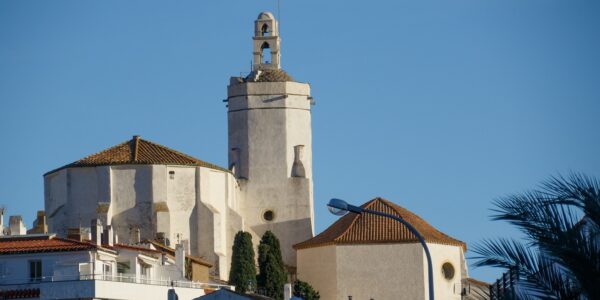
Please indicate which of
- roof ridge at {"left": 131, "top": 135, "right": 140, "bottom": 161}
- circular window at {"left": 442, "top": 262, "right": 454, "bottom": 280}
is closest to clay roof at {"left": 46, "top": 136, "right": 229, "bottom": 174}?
roof ridge at {"left": 131, "top": 135, "right": 140, "bottom": 161}

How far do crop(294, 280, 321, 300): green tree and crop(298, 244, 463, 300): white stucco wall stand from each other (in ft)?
4.79

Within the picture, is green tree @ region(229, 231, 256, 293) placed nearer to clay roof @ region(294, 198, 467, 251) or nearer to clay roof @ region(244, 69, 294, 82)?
clay roof @ region(294, 198, 467, 251)

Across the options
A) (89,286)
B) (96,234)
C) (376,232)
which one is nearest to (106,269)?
(89,286)

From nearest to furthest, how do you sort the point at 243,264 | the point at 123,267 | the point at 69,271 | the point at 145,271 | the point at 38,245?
the point at 69,271
the point at 38,245
the point at 123,267
the point at 145,271
the point at 243,264

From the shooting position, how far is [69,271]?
5244cm

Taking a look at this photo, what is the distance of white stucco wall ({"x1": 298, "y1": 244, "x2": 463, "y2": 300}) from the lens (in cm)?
7931

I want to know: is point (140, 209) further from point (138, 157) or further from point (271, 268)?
point (271, 268)

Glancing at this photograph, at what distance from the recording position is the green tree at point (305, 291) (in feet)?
248

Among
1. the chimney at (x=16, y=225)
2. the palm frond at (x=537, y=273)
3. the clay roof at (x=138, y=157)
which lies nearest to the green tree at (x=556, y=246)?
the palm frond at (x=537, y=273)

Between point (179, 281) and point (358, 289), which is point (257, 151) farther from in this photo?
point (179, 281)

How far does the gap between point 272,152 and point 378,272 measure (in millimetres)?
11404

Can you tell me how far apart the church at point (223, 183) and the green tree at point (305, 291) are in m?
4.31

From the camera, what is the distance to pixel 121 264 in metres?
56.0

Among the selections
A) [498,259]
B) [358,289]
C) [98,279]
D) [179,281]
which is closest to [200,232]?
[358,289]
